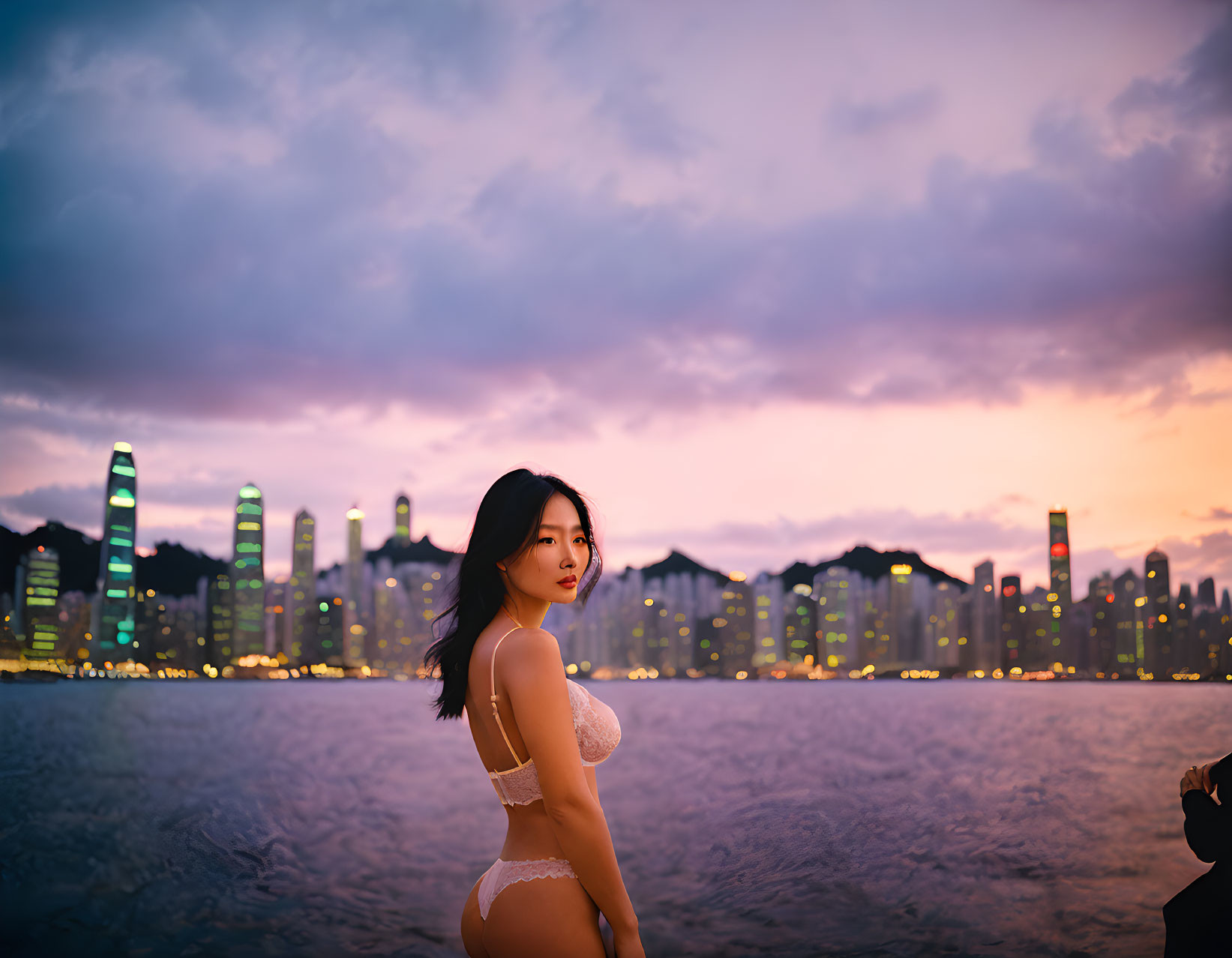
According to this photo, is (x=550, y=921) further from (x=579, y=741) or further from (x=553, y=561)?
(x=553, y=561)

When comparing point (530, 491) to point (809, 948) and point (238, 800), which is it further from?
point (238, 800)

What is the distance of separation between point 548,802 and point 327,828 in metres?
21.0

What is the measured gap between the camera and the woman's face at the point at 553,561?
2.43 meters

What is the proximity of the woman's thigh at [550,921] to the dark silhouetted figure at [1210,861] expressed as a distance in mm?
2922

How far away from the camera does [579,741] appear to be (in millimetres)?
2525

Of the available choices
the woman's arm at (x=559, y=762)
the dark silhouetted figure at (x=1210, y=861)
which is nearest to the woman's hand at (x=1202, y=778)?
the dark silhouetted figure at (x=1210, y=861)

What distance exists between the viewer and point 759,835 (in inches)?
836

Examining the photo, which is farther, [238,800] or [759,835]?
[238,800]

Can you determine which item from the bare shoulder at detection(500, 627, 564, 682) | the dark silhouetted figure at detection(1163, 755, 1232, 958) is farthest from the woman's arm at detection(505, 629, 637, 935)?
the dark silhouetted figure at detection(1163, 755, 1232, 958)

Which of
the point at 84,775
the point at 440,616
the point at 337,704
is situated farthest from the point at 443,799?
the point at 337,704

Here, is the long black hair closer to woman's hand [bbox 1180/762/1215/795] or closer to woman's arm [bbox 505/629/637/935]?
woman's arm [bbox 505/629/637/935]

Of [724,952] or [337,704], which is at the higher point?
[724,952]

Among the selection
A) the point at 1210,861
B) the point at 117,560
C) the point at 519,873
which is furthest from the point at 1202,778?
the point at 117,560

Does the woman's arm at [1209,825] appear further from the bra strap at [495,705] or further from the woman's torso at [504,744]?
the bra strap at [495,705]
